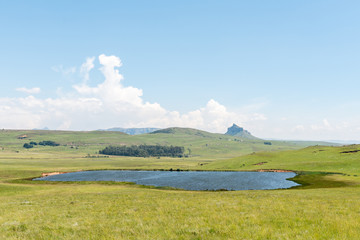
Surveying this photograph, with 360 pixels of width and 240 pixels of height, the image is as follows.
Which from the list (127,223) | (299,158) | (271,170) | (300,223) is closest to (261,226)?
(300,223)

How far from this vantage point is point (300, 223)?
14.5 metres

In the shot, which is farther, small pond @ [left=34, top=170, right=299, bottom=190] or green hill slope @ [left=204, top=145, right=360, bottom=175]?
green hill slope @ [left=204, top=145, right=360, bottom=175]

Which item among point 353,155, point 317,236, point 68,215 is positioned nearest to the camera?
point 317,236

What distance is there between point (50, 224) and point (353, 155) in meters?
133

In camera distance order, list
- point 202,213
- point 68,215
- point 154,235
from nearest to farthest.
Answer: point 154,235
point 202,213
point 68,215

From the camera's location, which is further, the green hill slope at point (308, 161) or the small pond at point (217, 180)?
Answer: the green hill slope at point (308, 161)

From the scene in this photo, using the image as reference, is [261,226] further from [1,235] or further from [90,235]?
[1,235]

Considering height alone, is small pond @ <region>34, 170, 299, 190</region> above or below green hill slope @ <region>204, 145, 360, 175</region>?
below

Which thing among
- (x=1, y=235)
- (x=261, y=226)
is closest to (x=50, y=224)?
(x=1, y=235)

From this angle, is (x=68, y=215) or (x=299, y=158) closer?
(x=68, y=215)

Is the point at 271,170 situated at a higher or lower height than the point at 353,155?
lower

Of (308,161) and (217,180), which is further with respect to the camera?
(308,161)

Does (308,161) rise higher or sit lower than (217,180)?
higher

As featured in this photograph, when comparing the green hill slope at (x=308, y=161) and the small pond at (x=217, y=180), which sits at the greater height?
the green hill slope at (x=308, y=161)
